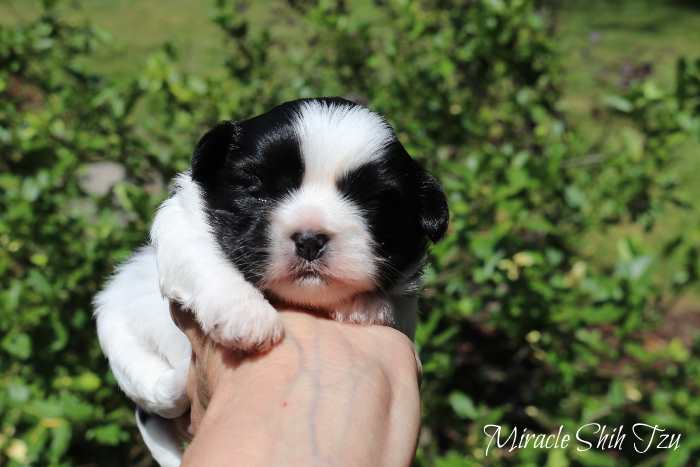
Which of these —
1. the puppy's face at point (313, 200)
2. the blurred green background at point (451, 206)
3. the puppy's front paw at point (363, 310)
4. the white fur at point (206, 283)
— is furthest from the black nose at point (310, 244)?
the blurred green background at point (451, 206)

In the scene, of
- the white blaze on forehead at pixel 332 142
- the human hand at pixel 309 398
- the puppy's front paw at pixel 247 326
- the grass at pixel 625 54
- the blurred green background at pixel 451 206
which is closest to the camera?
the human hand at pixel 309 398

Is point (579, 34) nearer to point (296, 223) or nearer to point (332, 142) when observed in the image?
point (332, 142)

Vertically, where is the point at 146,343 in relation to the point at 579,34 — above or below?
above

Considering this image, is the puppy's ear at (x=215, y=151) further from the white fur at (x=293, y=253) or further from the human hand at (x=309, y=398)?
the human hand at (x=309, y=398)

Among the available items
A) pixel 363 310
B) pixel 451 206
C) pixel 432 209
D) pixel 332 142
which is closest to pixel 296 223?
pixel 332 142

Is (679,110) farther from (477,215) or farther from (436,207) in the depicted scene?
(436,207)

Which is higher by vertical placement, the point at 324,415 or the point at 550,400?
the point at 324,415

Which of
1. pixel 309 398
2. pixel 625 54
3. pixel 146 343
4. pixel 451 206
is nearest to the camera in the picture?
pixel 309 398

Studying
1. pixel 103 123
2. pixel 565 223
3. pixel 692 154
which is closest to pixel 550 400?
pixel 565 223
